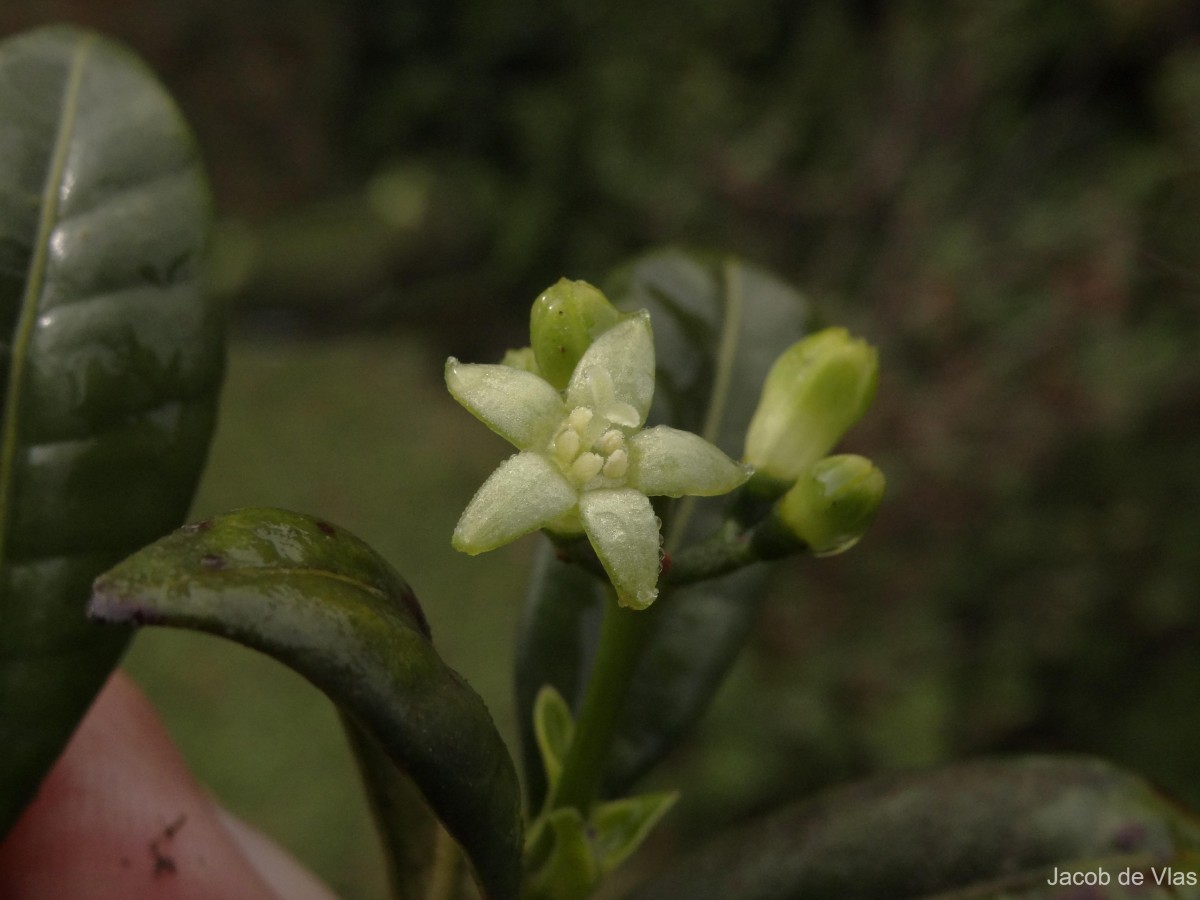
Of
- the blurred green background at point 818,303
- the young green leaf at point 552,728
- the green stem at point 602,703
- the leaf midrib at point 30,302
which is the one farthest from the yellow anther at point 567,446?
the blurred green background at point 818,303

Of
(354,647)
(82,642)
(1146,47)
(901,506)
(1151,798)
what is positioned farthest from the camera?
(1146,47)

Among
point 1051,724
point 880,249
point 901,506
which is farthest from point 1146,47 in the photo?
point 1051,724

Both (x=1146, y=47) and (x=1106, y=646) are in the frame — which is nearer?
(x=1106, y=646)

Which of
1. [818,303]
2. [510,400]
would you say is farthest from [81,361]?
[818,303]

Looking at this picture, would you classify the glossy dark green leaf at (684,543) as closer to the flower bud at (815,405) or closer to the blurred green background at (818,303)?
the flower bud at (815,405)

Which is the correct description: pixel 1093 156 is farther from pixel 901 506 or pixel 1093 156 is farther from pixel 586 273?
pixel 586 273
